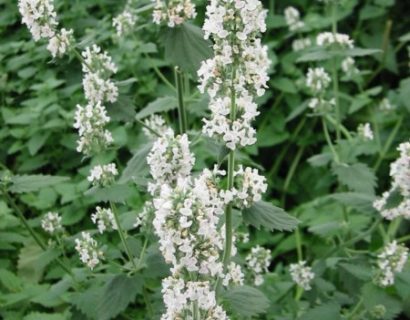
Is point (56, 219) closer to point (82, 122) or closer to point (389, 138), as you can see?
point (82, 122)

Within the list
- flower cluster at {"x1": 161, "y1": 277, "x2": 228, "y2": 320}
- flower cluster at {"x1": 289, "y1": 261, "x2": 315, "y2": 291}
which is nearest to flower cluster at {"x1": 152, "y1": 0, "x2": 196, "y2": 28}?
flower cluster at {"x1": 161, "y1": 277, "x2": 228, "y2": 320}

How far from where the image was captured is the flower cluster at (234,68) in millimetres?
1876

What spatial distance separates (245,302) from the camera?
7.22 feet

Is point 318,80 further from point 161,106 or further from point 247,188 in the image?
point 247,188

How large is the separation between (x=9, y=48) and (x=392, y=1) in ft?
8.55


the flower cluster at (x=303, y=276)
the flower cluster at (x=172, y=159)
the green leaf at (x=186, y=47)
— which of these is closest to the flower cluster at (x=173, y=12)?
the green leaf at (x=186, y=47)

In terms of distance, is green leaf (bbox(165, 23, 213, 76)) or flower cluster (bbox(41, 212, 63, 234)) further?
flower cluster (bbox(41, 212, 63, 234))

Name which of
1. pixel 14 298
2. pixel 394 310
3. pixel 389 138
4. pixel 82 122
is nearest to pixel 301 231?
pixel 389 138

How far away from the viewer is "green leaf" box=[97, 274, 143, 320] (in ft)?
7.97

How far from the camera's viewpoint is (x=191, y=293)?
1.79 m

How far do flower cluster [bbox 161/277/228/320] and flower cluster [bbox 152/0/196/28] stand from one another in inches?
35.4

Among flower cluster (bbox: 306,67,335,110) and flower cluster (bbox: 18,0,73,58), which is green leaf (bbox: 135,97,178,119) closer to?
flower cluster (bbox: 18,0,73,58)

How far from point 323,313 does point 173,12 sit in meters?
1.28

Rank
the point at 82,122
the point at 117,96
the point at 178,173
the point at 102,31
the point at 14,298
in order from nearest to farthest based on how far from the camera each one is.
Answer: the point at 178,173 → the point at 82,122 → the point at 117,96 → the point at 14,298 → the point at 102,31
